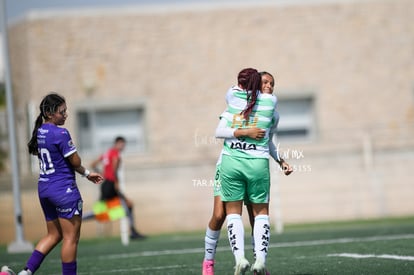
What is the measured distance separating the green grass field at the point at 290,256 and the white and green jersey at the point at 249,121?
1.66 m

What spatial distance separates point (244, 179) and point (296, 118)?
65.1 feet

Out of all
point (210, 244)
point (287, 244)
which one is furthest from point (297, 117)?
point (210, 244)

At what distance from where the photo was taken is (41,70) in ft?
88.3

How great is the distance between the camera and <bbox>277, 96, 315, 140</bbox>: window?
28.2 metres

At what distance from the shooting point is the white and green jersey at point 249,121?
28.3ft

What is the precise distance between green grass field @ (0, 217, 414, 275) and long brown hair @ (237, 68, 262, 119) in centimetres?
198

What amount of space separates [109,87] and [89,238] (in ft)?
23.8

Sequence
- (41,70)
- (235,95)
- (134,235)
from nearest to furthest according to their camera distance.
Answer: (235,95), (134,235), (41,70)

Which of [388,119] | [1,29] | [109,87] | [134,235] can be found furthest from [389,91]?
[1,29]

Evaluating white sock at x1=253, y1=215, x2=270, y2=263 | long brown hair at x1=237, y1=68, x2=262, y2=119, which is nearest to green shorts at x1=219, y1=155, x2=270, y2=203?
white sock at x1=253, y1=215, x2=270, y2=263

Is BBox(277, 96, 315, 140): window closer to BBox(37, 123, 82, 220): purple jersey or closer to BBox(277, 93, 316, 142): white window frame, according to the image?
BBox(277, 93, 316, 142): white window frame

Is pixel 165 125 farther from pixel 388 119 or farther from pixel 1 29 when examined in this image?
pixel 1 29

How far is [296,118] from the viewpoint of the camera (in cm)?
2834

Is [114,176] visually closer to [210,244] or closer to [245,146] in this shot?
→ [210,244]
